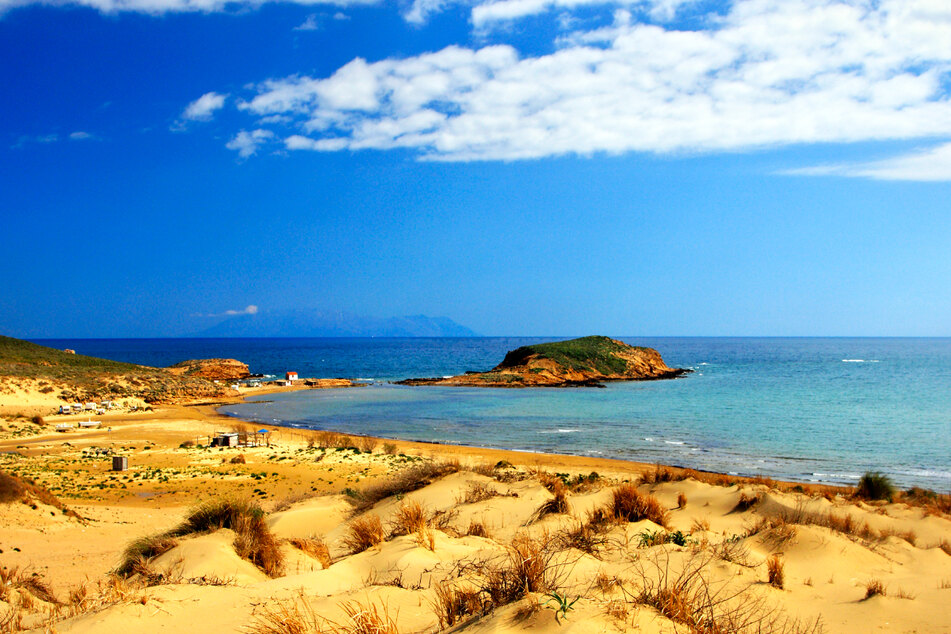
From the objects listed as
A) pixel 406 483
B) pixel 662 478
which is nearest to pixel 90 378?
pixel 406 483

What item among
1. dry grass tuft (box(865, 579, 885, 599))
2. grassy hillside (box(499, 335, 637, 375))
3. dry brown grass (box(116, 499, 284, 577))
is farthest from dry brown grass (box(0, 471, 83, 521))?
grassy hillside (box(499, 335, 637, 375))

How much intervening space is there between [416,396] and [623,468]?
34758 millimetres

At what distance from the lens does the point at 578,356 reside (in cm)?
7688

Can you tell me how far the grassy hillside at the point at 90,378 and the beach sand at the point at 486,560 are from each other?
1322 inches

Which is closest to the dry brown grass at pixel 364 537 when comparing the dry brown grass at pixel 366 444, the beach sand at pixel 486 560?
the beach sand at pixel 486 560

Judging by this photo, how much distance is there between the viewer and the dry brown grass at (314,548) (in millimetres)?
8156

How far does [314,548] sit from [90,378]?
53616 mm

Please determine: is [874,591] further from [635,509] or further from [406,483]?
[406,483]

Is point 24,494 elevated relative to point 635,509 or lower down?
lower down

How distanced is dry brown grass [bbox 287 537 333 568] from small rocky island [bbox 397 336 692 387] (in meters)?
57.1

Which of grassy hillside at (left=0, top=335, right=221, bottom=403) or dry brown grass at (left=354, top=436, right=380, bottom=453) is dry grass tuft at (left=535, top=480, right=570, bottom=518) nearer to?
dry brown grass at (left=354, top=436, right=380, bottom=453)

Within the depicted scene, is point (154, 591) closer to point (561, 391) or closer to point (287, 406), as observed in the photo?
point (287, 406)

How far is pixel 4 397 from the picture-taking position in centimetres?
4081

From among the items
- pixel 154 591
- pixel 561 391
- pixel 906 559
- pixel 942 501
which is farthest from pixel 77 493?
pixel 561 391
